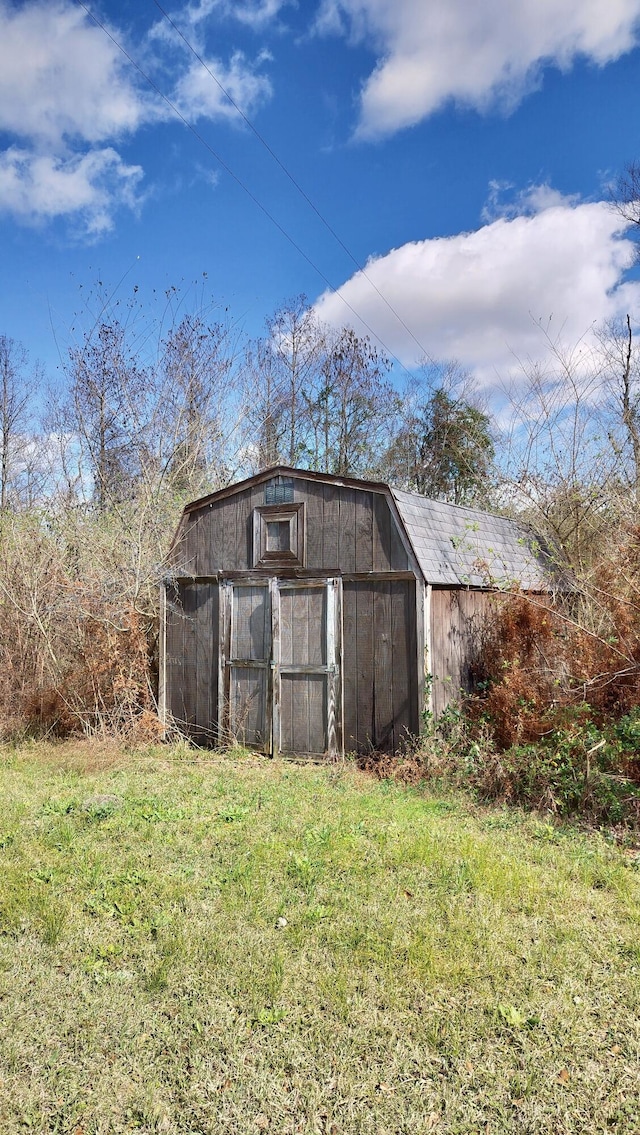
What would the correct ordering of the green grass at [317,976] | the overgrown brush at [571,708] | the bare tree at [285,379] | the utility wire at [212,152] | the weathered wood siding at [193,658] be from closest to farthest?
the green grass at [317,976] → the overgrown brush at [571,708] → the utility wire at [212,152] → the weathered wood siding at [193,658] → the bare tree at [285,379]

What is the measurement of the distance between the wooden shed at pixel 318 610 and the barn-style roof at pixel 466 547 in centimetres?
3

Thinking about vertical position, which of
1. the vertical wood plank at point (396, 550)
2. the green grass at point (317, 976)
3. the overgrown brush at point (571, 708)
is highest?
the vertical wood plank at point (396, 550)

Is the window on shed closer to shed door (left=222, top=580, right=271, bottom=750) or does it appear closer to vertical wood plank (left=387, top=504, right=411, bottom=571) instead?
shed door (left=222, top=580, right=271, bottom=750)

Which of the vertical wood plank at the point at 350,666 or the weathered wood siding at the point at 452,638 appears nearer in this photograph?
the weathered wood siding at the point at 452,638

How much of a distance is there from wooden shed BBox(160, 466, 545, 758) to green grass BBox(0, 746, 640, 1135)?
89.7 inches

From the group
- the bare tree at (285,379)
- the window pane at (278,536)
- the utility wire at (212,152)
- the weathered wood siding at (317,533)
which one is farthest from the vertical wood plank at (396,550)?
the bare tree at (285,379)

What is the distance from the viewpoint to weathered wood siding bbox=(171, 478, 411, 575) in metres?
7.90

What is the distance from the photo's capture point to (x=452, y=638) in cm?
806

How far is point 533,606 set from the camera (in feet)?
25.2

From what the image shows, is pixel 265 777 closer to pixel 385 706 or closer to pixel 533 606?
pixel 385 706

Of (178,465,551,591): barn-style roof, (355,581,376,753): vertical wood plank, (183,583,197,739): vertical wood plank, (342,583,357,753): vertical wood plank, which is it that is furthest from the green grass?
(183,583,197,739): vertical wood plank

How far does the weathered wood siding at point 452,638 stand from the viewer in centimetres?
766

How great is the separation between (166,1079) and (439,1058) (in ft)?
3.80

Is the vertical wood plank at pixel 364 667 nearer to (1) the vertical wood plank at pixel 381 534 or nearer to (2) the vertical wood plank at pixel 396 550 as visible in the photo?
(1) the vertical wood plank at pixel 381 534
